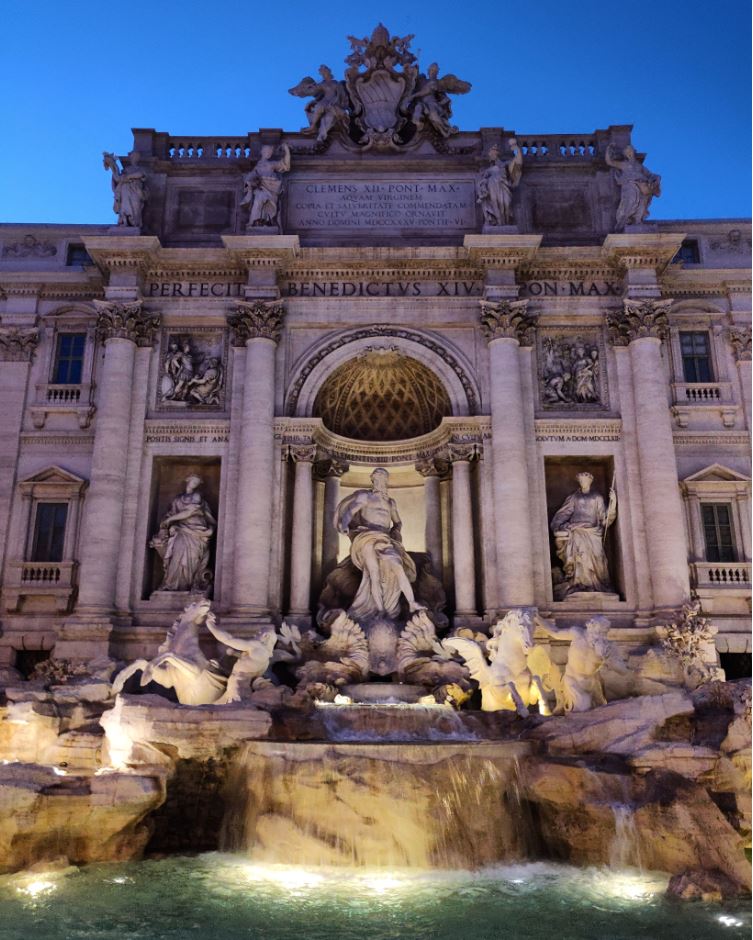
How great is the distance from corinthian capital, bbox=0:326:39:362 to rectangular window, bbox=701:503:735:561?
56.8 feet

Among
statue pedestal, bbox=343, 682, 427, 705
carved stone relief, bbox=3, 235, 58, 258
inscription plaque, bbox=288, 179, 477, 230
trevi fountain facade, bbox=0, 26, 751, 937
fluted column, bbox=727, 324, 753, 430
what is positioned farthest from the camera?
carved stone relief, bbox=3, 235, 58, 258

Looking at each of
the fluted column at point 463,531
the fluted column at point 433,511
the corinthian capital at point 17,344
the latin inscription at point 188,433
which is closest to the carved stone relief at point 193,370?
the latin inscription at point 188,433

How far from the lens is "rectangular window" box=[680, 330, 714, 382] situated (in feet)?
68.6

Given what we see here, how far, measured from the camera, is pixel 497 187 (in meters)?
20.8

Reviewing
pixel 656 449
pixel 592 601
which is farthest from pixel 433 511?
pixel 656 449

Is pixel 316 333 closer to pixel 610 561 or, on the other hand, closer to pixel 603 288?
pixel 603 288

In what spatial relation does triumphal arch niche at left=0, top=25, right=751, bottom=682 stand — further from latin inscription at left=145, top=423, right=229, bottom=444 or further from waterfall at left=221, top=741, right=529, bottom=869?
waterfall at left=221, top=741, right=529, bottom=869

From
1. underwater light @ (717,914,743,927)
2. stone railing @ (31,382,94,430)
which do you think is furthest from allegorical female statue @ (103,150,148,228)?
underwater light @ (717,914,743,927)

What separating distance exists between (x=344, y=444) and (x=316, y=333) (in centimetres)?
297

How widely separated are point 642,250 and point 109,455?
13.8 m

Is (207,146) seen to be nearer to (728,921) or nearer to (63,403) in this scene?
(63,403)

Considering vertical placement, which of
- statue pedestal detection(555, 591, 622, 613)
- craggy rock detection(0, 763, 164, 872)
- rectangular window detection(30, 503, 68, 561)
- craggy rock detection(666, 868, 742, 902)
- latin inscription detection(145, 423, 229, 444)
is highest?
latin inscription detection(145, 423, 229, 444)

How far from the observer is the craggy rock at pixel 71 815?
10.8 meters

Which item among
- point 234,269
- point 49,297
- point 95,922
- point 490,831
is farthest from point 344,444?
point 95,922
